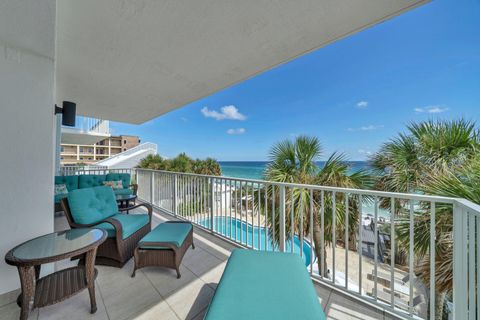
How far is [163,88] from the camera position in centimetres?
366

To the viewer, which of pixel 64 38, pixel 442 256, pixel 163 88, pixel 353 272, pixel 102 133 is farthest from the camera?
pixel 102 133

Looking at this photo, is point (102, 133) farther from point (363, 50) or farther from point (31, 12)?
point (363, 50)

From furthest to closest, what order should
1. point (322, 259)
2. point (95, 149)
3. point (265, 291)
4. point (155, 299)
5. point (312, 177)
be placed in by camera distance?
point (95, 149)
point (312, 177)
point (322, 259)
point (155, 299)
point (265, 291)

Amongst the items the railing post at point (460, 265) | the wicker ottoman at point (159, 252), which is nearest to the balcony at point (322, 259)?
the railing post at point (460, 265)

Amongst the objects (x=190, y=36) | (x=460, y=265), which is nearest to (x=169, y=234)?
(x=190, y=36)

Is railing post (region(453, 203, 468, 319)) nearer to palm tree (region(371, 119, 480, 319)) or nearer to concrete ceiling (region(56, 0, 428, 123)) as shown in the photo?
palm tree (region(371, 119, 480, 319))

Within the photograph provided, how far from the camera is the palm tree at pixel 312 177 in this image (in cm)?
318

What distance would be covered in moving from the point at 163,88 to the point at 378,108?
26810 mm

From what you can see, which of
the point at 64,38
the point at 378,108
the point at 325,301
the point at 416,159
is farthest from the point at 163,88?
the point at 378,108

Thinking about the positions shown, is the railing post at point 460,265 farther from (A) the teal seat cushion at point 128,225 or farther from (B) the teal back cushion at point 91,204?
(B) the teal back cushion at point 91,204

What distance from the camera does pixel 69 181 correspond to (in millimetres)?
5020

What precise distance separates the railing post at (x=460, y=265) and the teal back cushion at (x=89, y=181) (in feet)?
22.6

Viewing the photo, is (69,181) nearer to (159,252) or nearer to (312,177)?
(159,252)

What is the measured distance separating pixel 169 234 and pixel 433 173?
12.6 feet
